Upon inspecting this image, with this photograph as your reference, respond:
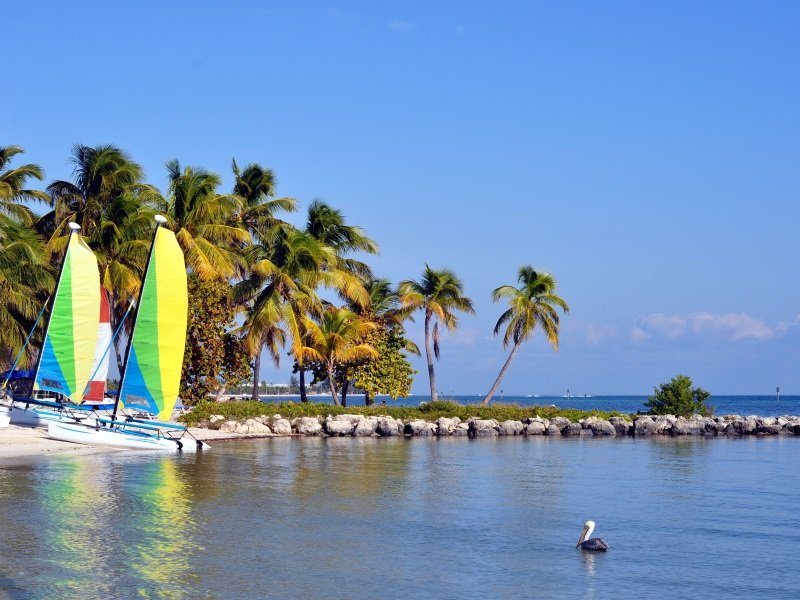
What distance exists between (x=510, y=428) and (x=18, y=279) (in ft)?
89.2

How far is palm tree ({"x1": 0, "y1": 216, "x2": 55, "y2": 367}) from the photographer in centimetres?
4253

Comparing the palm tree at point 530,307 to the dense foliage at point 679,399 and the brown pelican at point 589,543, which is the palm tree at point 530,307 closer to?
the dense foliage at point 679,399

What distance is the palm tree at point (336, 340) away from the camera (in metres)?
52.7

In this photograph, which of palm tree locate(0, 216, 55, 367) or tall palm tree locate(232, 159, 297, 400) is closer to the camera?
palm tree locate(0, 216, 55, 367)

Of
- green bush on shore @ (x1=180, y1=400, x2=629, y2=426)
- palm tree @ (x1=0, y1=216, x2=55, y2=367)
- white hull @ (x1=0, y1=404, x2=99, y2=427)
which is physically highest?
palm tree @ (x1=0, y1=216, x2=55, y2=367)

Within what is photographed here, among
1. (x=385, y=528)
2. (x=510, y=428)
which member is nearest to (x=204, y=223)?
(x=510, y=428)

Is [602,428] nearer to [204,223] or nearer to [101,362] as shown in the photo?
[204,223]

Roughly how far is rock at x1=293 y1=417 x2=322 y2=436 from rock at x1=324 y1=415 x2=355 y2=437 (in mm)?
485

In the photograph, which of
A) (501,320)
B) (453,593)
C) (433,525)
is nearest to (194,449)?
(433,525)

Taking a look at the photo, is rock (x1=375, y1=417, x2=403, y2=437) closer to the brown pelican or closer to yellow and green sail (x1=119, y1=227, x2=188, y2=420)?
yellow and green sail (x1=119, y1=227, x2=188, y2=420)

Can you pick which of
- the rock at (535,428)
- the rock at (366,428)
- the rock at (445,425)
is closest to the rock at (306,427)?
the rock at (366,428)

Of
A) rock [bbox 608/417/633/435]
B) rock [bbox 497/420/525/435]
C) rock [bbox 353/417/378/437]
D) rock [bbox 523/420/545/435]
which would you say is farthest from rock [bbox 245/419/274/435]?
rock [bbox 608/417/633/435]

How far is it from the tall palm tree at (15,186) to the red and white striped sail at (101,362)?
32.4 ft

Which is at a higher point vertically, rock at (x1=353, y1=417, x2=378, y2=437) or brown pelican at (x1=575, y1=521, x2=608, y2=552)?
rock at (x1=353, y1=417, x2=378, y2=437)
